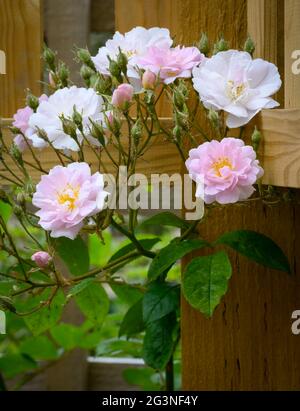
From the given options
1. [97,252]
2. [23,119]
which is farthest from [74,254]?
[97,252]

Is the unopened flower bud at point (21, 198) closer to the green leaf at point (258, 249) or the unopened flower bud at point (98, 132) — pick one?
the unopened flower bud at point (98, 132)

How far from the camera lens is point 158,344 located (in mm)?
1426

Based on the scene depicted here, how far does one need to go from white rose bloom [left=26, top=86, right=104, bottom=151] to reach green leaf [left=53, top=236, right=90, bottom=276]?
37cm

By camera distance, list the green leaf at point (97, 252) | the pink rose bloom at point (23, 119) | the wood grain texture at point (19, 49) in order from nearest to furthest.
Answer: the pink rose bloom at point (23, 119), the wood grain texture at point (19, 49), the green leaf at point (97, 252)

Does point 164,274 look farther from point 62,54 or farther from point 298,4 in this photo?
point 62,54

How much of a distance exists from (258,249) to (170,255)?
138mm

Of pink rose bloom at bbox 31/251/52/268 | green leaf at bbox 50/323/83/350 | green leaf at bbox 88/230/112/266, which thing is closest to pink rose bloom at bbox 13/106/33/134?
pink rose bloom at bbox 31/251/52/268

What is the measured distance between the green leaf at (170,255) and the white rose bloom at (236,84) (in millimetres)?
214

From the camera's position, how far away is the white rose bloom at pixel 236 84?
Answer: 45.3 inches

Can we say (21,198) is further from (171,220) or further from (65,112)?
(171,220)

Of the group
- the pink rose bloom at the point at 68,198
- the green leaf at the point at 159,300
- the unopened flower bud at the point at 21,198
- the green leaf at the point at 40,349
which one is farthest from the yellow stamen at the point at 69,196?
the green leaf at the point at 40,349

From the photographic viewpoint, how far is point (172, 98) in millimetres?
1167

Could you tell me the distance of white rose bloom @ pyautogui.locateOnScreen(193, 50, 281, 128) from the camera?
115 centimetres

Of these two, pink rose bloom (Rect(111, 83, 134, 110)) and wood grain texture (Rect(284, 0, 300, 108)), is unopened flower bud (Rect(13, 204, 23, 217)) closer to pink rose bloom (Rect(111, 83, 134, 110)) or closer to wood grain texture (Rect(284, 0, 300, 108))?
pink rose bloom (Rect(111, 83, 134, 110))
